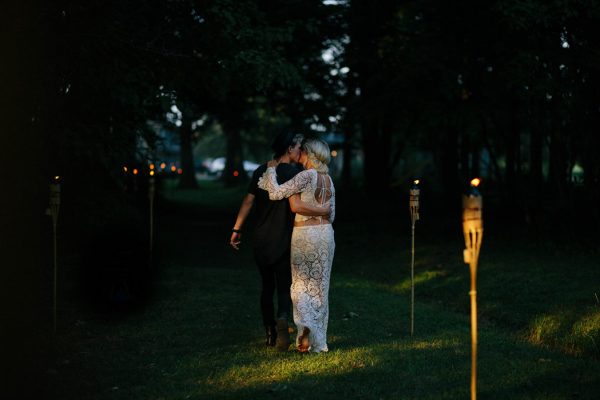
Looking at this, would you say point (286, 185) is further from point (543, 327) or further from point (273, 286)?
point (543, 327)

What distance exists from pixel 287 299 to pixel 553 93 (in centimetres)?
1157

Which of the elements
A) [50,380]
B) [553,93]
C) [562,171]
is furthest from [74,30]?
[562,171]

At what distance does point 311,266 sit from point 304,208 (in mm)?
595

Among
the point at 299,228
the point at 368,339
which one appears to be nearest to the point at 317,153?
the point at 299,228

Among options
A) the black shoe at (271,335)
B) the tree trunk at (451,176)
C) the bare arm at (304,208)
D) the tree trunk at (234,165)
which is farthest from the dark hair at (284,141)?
the tree trunk at (234,165)

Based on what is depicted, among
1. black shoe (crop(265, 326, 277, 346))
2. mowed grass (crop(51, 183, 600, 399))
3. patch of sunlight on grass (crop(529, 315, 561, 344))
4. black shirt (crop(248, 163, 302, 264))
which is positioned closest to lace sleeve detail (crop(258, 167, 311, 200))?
black shirt (crop(248, 163, 302, 264))

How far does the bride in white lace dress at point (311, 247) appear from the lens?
945 cm

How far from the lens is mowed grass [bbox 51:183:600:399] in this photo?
315 inches

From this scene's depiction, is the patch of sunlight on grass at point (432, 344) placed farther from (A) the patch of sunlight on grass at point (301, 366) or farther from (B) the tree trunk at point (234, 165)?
(B) the tree trunk at point (234, 165)

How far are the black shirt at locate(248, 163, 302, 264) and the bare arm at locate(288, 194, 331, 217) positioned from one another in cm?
38

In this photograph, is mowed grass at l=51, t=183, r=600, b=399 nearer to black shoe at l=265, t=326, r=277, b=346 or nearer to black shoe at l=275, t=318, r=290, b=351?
black shoe at l=275, t=318, r=290, b=351

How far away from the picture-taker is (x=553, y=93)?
19.7m

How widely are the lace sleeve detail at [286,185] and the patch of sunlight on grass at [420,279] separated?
7.31 m

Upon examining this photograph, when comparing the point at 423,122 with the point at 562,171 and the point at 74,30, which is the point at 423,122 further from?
the point at 74,30
